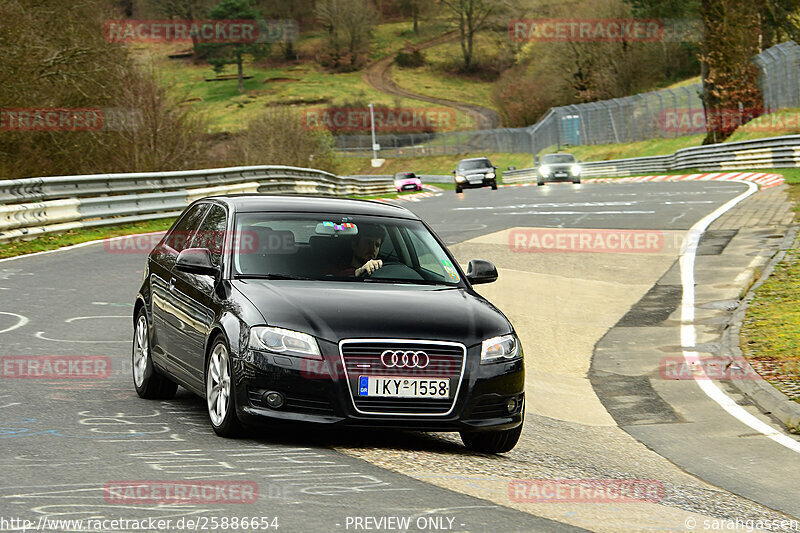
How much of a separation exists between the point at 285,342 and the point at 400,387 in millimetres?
738

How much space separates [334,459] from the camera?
6.57 meters

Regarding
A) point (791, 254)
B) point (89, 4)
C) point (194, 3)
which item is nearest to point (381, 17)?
point (194, 3)

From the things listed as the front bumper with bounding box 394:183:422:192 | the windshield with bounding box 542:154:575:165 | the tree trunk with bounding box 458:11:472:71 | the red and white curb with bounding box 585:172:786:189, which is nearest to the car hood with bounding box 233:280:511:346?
the red and white curb with bounding box 585:172:786:189

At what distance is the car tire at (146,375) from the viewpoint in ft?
28.7

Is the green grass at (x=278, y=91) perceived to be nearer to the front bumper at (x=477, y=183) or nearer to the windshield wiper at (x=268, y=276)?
the front bumper at (x=477, y=183)

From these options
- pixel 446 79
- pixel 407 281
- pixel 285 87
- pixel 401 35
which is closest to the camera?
pixel 407 281

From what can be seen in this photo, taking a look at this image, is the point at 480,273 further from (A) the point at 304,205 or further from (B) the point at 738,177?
(B) the point at 738,177

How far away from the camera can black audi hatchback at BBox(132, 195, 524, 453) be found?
6.84 meters

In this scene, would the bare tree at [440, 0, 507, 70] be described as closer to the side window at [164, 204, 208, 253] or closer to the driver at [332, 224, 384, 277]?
the side window at [164, 204, 208, 253]

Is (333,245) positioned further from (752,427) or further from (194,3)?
(194,3)

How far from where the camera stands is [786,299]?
1500cm

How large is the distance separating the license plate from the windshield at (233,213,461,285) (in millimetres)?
1164

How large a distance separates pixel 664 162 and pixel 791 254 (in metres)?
37.7

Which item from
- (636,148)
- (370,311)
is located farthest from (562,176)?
(370,311)
